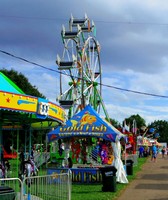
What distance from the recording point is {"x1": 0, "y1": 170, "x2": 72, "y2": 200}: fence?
8.49 meters

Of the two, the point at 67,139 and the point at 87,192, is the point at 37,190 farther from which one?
the point at 67,139

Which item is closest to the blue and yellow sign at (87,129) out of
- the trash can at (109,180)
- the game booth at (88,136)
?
the game booth at (88,136)

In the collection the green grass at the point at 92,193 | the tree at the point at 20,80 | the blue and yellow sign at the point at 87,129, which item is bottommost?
the green grass at the point at 92,193

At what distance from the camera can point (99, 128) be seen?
18453mm

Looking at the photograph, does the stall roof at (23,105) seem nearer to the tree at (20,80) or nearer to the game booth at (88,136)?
the game booth at (88,136)

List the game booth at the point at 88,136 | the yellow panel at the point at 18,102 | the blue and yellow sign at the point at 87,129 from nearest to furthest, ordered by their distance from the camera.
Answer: the yellow panel at the point at 18,102 < the game booth at the point at 88,136 < the blue and yellow sign at the point at 87,129

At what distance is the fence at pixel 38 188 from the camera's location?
849 centimetres

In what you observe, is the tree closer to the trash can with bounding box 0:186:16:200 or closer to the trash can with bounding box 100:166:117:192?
the trash can with bounding box 100:166:117:192

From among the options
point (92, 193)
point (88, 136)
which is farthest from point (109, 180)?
point (88, 136)

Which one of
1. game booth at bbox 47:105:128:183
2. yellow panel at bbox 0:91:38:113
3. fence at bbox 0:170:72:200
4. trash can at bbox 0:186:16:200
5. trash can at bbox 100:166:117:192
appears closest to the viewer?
trash can at bbox 0:186:16:200

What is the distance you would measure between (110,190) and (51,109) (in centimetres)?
381

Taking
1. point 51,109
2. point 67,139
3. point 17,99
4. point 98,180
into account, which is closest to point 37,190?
point 17,99

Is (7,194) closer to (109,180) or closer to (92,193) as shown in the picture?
(92,193)

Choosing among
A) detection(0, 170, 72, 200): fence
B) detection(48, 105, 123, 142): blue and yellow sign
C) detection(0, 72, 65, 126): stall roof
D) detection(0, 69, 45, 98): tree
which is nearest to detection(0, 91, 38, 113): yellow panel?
detection(0, 72, 65, 126): stall roof
